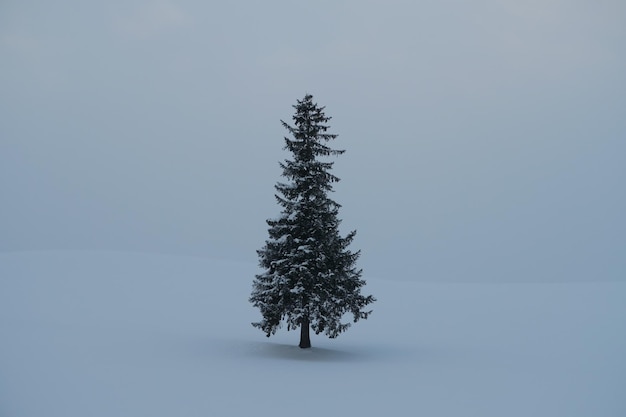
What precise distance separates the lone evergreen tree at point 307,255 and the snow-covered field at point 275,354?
179 centimetres

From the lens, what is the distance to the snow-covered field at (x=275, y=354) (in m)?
15.7

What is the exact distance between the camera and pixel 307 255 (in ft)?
81.9

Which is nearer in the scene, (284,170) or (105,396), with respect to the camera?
(105,396)

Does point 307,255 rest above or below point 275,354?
above

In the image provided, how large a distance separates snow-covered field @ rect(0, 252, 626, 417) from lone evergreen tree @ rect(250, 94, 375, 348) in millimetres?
1788

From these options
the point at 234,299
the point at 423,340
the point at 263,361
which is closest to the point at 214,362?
the point at 263,361

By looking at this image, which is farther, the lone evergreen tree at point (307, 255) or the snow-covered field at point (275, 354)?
the lone evergreen tree at point (307, 255)

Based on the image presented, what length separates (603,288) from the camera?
171ft

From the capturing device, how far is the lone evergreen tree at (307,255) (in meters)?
24.6

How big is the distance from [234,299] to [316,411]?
A: 2950cm

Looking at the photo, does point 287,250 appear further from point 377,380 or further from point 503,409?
point 503,409

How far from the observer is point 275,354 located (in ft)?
79.7

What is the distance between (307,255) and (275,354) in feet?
14.5

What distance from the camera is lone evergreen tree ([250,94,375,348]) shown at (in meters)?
24.6
